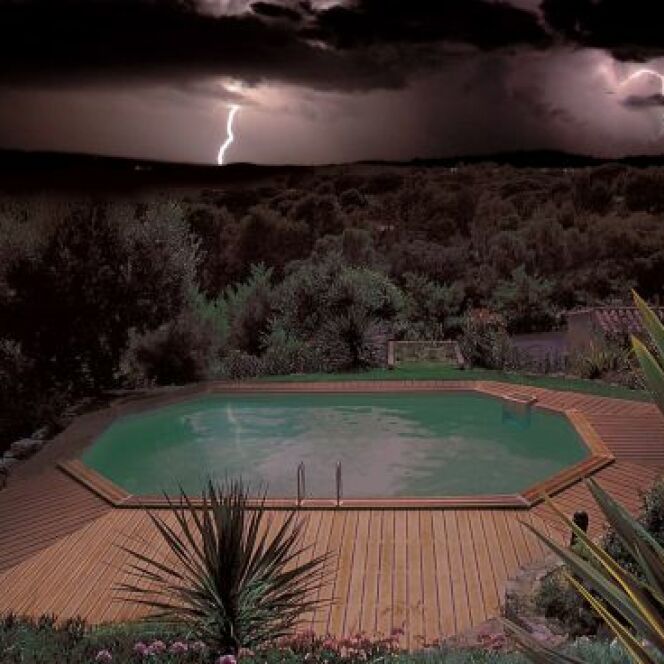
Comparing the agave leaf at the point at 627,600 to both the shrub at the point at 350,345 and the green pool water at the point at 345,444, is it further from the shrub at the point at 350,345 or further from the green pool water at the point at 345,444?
the shrub at the point at 350,345

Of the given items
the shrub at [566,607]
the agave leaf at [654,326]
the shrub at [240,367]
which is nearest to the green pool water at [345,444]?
the shrub at [240,367]

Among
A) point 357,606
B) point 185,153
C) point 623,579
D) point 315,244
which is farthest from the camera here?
point 315,244

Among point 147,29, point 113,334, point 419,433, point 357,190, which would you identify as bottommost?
point 419,433

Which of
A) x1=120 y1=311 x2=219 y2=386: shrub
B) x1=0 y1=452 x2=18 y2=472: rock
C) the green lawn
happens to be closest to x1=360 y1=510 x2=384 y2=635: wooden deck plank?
x1=0 y1=452 x2=18 y2=472: rock

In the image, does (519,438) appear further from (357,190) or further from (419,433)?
(357,190)

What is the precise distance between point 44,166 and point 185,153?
14.3 ft

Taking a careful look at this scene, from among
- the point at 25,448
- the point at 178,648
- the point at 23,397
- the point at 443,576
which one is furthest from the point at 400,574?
the point at 23,397

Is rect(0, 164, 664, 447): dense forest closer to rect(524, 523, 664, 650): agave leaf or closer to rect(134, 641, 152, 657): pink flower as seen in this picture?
rect(134, 641, 152, 657): pink flower

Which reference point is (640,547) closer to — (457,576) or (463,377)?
(457,576)

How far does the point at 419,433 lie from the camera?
10414mm

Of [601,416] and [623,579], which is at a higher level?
[623,579]

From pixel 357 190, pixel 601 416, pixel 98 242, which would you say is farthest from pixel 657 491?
pixel 357 190

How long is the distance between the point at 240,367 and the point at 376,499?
6.16 m

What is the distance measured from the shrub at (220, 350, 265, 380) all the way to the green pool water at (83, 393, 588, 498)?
117 centimetres
